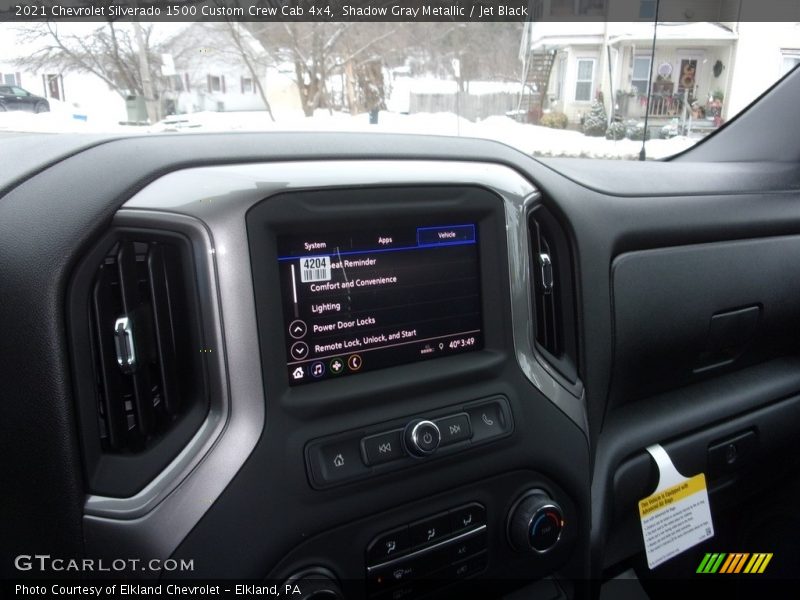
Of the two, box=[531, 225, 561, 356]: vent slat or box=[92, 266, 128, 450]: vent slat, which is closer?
box=[92, 266, 128, 450]: vent slat

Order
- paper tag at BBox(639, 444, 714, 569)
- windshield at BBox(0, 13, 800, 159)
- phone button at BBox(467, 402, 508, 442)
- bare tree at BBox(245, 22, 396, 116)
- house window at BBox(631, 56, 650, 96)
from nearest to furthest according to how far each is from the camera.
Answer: phone button at BBox(467, 402, 508, 442), windshield at BBox(0, 13, 800, 159), bare tree at BBox(245, 22, 396, 116), paper tag at BBox(639, 444, 714, 569), house window at BBox(631, 56, 650, 96)

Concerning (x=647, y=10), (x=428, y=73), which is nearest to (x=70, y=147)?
(x=428, y=73)

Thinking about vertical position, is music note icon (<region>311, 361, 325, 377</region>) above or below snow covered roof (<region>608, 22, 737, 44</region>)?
below

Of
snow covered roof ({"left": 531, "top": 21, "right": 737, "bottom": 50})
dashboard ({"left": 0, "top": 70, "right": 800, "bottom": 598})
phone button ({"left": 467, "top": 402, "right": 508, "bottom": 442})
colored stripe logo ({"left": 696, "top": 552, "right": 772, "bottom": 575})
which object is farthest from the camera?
colored stripe logo ({"left": 696, "top": 552, "right": 772, "bottom": 575})

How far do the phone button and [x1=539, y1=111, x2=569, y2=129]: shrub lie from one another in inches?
34.7

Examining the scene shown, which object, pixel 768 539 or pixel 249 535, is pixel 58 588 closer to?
pixel 249 535

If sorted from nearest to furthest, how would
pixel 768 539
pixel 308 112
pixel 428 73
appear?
pixel 308 112
pixel 428 73
pixel 768 539

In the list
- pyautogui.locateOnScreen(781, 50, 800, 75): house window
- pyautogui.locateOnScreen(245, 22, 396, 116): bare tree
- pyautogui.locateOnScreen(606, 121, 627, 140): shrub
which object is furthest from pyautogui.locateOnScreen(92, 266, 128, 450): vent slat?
pyautogui.locateOnScreen(781, 50, 800, 75): house window

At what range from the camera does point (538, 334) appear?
1491mm

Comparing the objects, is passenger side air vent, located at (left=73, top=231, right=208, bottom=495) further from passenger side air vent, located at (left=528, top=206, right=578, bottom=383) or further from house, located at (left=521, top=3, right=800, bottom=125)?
house, located at (left=521, top=3, right=800, bottom=125)

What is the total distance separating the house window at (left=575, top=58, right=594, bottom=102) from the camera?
1844 millimetres

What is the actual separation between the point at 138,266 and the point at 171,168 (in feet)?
0.55

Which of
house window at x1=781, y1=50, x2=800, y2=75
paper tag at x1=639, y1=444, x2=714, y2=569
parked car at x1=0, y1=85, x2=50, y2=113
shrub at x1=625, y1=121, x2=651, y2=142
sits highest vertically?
house window at x1=781, y1=50, x2=800, y2=75

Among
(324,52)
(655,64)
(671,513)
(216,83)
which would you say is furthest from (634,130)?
(216,83)
